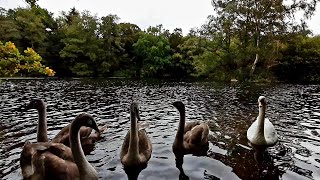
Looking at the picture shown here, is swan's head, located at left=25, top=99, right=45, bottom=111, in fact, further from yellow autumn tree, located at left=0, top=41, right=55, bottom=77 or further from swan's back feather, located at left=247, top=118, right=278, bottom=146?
swan's back feather, located at left=247, top=118, right=278, bottom=146

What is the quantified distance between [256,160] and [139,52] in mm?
62611

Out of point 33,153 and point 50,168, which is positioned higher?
point 33,153

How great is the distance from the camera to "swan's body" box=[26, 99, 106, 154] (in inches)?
321

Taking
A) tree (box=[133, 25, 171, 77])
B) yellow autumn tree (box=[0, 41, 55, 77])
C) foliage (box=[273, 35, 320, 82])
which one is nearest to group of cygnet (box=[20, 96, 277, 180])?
yellow autumn tree (box=[0, 41, 55, 77])

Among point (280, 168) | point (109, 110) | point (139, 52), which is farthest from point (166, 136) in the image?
point (139, 52)

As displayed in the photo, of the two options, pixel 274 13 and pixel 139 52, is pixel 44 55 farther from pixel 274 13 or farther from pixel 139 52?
pixel 274 13

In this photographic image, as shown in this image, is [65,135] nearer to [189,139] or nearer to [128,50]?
[189,139]

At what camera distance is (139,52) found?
6950 cm

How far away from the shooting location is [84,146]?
368 inches

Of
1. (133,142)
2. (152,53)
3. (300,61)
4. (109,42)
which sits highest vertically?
(109,42)

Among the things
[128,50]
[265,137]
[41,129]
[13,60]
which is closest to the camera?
[41,129]

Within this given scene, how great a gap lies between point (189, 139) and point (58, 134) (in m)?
3.94

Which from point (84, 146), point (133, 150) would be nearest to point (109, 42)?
point (84, 146)

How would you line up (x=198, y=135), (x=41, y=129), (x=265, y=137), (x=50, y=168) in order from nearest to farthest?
(x=50, y=168) < (x=41, y=129) < (x=198, y=135) < (x=265, y=137)
